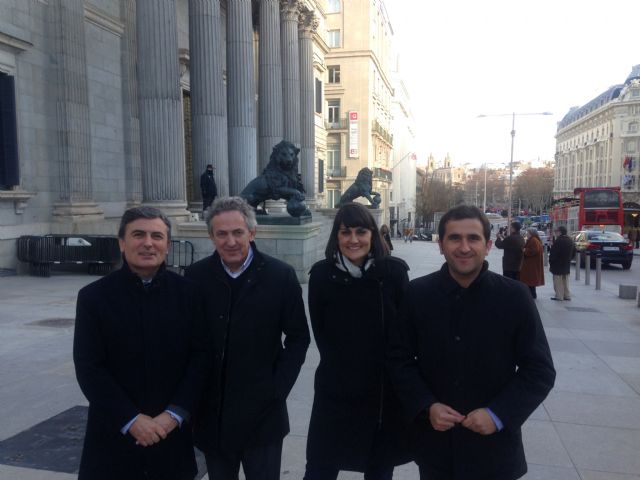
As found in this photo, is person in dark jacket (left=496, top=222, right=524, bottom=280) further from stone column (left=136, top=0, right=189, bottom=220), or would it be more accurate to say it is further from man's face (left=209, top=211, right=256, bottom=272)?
man's face (left=209, top=211, right=256, bottom=272)

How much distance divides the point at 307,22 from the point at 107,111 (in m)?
14.0

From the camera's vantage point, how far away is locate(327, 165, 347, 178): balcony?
4931cm

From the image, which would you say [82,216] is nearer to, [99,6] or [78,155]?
[78,155]

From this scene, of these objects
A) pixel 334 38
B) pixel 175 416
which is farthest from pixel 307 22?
pixel 175 416

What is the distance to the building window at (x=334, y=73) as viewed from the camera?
4869cm

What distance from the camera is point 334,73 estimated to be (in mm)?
48875

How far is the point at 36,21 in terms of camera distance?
13.5 m

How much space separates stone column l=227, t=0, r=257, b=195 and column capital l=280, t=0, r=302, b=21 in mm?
5657

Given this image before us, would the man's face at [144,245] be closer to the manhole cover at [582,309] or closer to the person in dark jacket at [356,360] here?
the person in dark jacket at [356,360]

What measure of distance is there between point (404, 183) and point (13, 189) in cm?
7041

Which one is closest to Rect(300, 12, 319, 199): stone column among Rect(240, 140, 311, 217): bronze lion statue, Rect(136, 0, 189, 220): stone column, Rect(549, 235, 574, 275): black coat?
Rect(136, 0, 189, 220): stone column

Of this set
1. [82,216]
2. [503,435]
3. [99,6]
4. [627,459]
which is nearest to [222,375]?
[503,435]

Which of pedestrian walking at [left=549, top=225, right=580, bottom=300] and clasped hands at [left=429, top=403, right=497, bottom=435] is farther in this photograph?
pedestrian walking at [left=549, top=225, right=580, bottom=300]

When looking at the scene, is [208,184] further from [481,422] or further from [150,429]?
[481,422]
